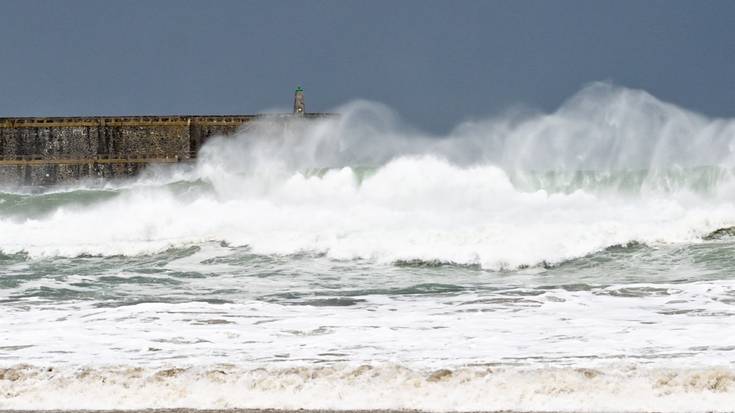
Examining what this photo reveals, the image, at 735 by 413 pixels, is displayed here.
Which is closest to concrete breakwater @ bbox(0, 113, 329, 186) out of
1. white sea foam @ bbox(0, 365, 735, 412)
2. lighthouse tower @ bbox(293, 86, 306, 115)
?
lighthouse tower @ bbox(293, 86, 306, 115)

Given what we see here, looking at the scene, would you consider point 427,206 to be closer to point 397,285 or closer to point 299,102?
point 397,285

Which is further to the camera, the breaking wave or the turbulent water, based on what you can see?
the breaking wave

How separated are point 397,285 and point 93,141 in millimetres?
28202

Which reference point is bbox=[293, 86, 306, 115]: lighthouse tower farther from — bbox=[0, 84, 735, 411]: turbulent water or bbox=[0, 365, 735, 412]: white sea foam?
bbox=[0, 365, 735, 412]: white sea foam

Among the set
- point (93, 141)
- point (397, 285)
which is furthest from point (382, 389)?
point (93, 141)

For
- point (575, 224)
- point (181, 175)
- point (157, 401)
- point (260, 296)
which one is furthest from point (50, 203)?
point (157, 401)

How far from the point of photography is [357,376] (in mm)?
5590

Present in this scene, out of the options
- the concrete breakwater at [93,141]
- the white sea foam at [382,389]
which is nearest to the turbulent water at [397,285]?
the white sea foam at [382,389]

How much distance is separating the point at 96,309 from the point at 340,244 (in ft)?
19.1

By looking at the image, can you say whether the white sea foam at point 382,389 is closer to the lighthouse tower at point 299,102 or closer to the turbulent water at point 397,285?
the turbulent water at point 397,285

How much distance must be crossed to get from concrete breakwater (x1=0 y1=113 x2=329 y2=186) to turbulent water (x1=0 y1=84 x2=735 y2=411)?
9.72 m

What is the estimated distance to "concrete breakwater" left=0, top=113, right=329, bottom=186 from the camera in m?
35.8

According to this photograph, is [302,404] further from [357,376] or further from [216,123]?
[216,123]

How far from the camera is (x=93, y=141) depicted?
37.5 meters
